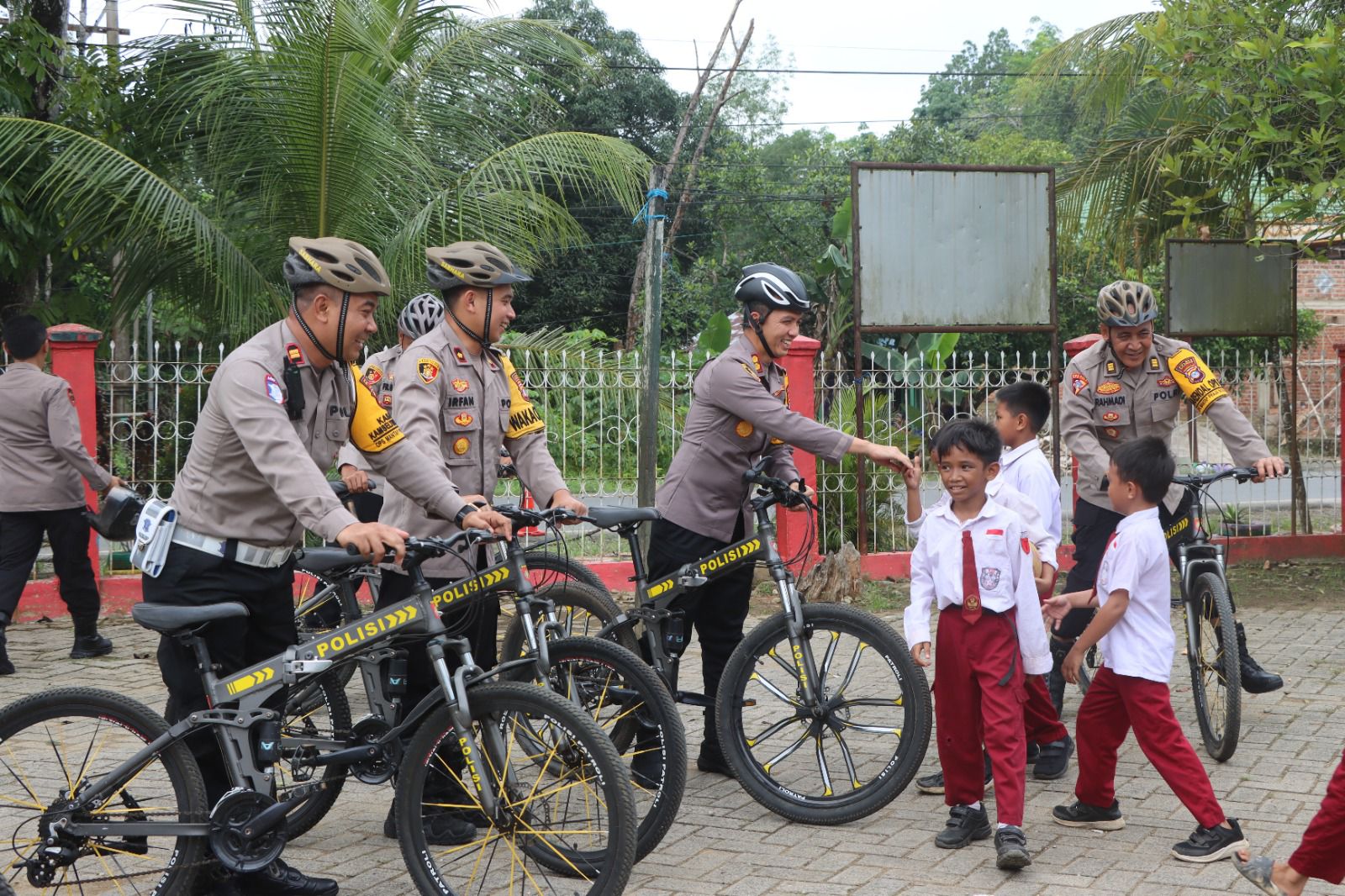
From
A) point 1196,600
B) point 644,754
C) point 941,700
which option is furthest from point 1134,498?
point 644,754

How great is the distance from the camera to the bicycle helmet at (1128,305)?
20.0ft

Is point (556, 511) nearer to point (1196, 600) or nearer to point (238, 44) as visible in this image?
point (1196, 600)

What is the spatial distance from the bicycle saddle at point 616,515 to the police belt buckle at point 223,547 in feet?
3.87

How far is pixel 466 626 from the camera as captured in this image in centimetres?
452

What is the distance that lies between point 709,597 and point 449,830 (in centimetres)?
189

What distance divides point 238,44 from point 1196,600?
8199 millimetres

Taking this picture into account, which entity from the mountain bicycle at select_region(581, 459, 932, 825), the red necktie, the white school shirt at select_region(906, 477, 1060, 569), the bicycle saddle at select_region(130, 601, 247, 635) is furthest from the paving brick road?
the bicycle saddle at select_region(130, 601, 247, 635)

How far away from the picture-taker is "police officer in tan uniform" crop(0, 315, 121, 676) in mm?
7941

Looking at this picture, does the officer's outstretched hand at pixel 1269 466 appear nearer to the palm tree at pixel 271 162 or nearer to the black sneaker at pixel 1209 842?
the black sneaker at pixel 1209 842

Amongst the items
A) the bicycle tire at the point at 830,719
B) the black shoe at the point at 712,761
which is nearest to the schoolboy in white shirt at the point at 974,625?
the bicycle tire at the point at 830,719

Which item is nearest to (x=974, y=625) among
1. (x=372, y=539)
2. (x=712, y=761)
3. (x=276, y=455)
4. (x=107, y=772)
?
(x=712, y=761)

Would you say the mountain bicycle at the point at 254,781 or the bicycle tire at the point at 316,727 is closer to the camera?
the mountain bicycle at the point at 254,781

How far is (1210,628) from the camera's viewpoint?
590 cm

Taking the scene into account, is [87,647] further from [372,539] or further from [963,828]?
[963,828]
